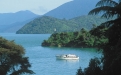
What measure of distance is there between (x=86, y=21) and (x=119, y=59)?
16134 centimetres

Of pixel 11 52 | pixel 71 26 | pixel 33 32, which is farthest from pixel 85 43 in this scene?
pixel 33 32

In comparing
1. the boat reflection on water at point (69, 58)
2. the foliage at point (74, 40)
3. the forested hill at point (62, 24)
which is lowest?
the boat reflection on water at point (69, 58)

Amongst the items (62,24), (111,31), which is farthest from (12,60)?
(62,24)

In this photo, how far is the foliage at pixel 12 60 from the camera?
13.9 meters

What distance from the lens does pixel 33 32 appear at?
18938 centimetres

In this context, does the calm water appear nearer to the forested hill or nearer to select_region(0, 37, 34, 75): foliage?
select_region(0, 37, 34, 75): foliage

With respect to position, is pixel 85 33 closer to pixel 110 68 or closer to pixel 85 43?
pixel 85 43

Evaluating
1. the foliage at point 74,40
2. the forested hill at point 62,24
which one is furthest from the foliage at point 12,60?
the forested hill at point 62,24

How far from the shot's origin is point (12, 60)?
14555mm

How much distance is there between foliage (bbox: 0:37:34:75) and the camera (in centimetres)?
1391

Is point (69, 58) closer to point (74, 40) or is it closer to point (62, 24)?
point (74, 40)

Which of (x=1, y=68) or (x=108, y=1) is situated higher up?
(x=108, y=1)

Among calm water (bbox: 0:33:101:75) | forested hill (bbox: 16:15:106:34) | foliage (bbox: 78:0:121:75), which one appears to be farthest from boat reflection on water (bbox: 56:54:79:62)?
forested hill (bbox: 16:15:106:34)

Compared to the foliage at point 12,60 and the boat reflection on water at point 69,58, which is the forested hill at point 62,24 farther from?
the foliage at point 12,60
